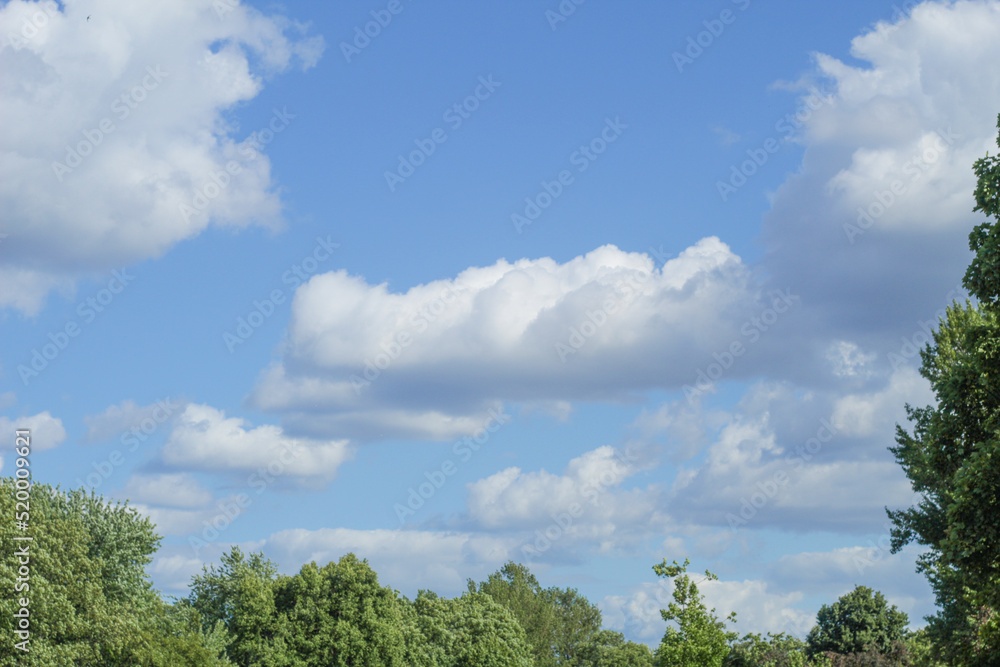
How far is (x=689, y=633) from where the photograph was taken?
48000 mm

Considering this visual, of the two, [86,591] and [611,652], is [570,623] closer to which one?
[611,652]

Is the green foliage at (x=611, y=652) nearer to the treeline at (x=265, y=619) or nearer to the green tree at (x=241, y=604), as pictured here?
the treeline at (x=265, y=619)

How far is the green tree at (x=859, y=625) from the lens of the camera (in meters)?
88.4

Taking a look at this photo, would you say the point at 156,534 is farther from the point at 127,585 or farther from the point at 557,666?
the point at 557,666

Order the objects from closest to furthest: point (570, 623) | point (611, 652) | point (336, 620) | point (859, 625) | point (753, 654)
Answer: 1. point (753, 654)
2. point (336, 620)
3. point (859, 625)
4. point (611, 652)
5. point (570, 623)

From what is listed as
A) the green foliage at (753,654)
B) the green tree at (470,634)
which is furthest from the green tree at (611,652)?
the green foliage at (753,654)

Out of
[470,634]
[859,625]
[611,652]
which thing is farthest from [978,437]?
[611,652]

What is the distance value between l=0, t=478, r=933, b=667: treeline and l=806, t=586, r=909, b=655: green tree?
124 mm

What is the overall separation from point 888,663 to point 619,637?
73.2 meters

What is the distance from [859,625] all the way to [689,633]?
50.7 m

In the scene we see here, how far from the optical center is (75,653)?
170 feet

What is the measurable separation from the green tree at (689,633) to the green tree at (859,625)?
45.8m

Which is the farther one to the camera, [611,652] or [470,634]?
[611,652]

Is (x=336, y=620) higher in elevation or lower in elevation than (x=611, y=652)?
higher
